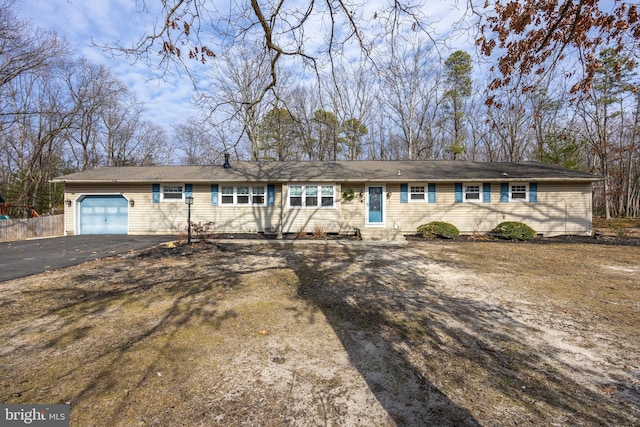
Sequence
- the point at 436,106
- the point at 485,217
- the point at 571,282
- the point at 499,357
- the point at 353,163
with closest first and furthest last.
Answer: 1. the point at 499,357
2. the point at 571,282
3. the point at 485,217
4. the point at 353,163
5. the point at 436,106

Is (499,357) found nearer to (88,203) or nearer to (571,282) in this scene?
(571,282)

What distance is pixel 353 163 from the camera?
1512 centimetres

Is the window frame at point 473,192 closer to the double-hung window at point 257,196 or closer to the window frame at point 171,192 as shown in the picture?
the double-hung window at point 257,196

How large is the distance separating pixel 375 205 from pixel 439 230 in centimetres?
285

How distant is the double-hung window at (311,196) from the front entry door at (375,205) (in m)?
1.70

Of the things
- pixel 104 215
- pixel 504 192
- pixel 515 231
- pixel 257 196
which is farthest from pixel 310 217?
pixel 104 215

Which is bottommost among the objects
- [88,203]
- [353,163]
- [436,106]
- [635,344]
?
[635,344]

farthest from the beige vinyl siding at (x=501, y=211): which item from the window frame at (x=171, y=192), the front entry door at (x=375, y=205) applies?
the window frame at (x=171, y=192)

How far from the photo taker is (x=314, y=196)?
12391mm

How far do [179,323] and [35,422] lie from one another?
1544 millimetres

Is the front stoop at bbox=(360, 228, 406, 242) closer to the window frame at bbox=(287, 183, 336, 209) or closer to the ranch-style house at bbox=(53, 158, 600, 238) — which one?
the ranch-style house at bbox=(53, 158, 600, 238)

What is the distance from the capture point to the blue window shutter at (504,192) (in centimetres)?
1216

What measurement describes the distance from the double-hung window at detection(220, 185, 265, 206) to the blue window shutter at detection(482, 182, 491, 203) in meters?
9.78

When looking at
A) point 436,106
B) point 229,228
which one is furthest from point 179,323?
point 436,106
